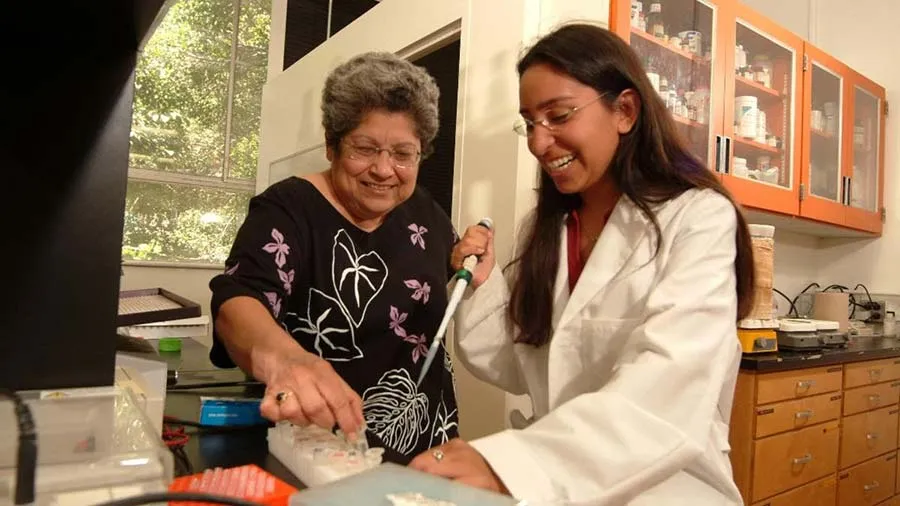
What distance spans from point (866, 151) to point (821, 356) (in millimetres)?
1477

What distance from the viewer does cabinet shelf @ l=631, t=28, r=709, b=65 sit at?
184 cm

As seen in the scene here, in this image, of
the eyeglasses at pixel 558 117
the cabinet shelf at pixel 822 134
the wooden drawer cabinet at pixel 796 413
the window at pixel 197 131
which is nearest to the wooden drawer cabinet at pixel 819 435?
the wooden drawer cabinet at pixel 796 413

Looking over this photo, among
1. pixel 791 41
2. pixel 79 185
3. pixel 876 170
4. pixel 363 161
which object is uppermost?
pixel 791 41

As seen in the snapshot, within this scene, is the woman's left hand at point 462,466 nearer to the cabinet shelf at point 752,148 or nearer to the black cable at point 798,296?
the cabinet shelf at point 752,148

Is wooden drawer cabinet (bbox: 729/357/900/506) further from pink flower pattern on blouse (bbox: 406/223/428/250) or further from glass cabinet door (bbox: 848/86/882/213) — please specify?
pink flower pattern on blouse (bbox: 406/223/428/250)

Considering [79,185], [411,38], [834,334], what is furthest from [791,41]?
[79,185]

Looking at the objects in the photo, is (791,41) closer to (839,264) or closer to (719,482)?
(839,264)

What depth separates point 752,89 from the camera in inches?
94.2

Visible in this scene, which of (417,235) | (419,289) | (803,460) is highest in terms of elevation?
(417,235)

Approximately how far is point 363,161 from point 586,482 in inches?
26.9

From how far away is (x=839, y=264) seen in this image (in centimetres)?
324

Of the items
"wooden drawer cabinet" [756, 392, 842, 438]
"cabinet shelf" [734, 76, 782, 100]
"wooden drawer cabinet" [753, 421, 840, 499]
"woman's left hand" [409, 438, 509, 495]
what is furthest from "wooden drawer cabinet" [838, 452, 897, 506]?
"woman's left hand" [409, 438, 509, 495]

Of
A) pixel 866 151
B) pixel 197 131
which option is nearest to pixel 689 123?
pixel 866 151

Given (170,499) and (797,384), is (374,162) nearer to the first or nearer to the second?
(170,499)
